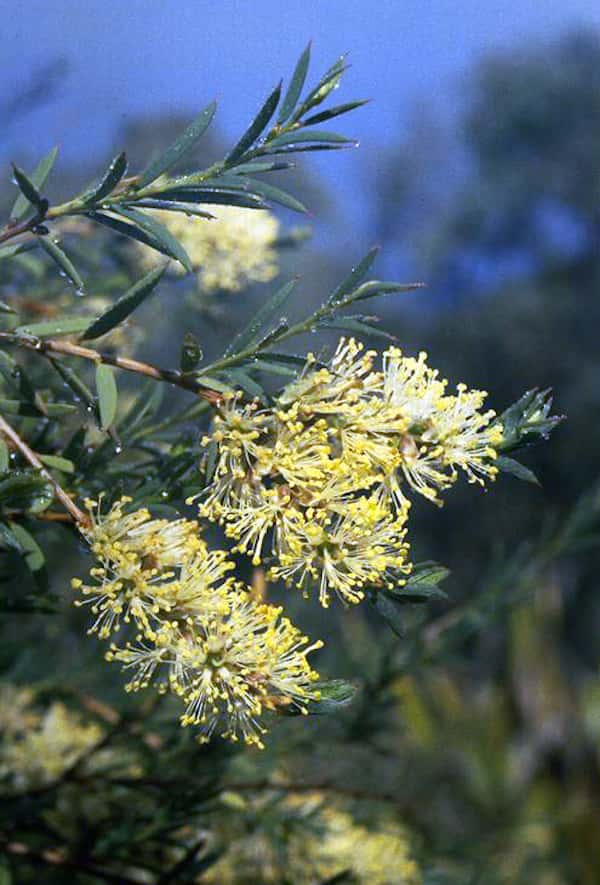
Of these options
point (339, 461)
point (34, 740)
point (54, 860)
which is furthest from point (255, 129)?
point (34, 740)

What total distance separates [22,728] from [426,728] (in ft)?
9.48

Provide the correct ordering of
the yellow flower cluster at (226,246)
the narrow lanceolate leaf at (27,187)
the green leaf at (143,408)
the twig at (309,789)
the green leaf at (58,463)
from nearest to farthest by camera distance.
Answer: the narrow lanceolate leaf at (27,187) → the green leaf at (58,463) → the green leaf at (143,408) → the twig at (309,789) → the yellow flower cluster at (226,246)

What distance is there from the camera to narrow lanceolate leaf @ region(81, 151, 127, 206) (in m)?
0.63

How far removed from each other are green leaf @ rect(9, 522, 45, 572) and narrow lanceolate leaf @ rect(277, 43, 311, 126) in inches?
13.0

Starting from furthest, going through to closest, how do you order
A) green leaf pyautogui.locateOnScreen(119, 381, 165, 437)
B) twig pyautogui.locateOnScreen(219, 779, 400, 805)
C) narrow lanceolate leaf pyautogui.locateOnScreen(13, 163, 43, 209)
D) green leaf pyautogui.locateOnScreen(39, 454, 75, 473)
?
twig pyautogui.locateOnScreen(219, 779, 400, 805) < green leaf pyautogui.locateOnScreen(119, 381, 165, 437) < green leaf pyautogui.locateOnScreen(39, 454, 75, 473) < narrow lanceolate leaf pyautogui.locateOnScreen(13, 163, 43, 209)

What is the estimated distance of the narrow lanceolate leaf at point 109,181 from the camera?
0.63 m

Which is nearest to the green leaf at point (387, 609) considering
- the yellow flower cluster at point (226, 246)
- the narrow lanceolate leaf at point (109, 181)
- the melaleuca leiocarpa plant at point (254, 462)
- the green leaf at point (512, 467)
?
the melaleuca leiocarpa plant at point (254, 462)

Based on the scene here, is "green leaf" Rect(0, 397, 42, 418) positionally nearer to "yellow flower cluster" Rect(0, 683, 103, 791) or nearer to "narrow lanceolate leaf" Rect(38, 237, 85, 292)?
"narrow lanceolate leaf" Rect(38, 237, 85, 292)

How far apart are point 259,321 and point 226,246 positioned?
2.26 feet

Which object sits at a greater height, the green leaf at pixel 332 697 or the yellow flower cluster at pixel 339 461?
the yellow flower cluster at pixel 339 461

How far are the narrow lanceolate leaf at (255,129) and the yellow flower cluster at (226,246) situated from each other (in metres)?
0.66

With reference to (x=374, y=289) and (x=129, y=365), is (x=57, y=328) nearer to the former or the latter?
(x=129, y=365)

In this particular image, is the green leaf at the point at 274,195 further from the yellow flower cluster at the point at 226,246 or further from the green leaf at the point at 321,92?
the yellow flower cluster at the point at 226,246

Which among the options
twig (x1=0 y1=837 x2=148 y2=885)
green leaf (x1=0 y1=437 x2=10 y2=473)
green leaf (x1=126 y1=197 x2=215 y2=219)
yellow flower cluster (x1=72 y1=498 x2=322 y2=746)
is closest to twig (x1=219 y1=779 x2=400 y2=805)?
twig (x1=0 y1=837 x2=148 y2=885)
